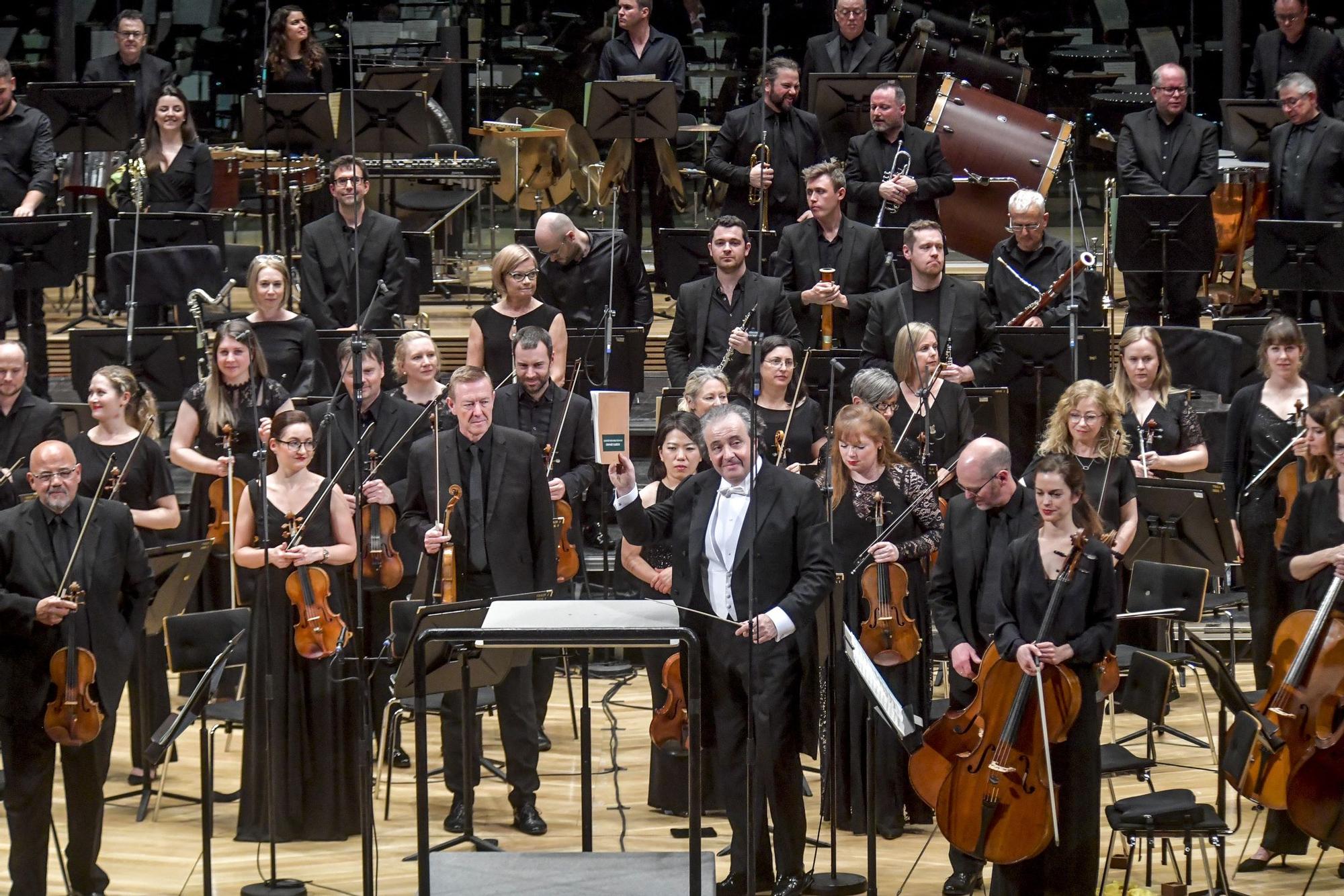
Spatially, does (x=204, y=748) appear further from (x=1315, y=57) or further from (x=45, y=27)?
(x=45, y=27)

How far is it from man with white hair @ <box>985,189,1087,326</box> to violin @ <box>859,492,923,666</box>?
2.21 metres

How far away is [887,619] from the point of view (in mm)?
5402

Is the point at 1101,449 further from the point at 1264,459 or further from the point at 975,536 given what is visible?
the point at 975,536

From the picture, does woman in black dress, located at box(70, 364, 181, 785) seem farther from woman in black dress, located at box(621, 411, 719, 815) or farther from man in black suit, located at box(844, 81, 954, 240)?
man in black suit, located at box(844, 81, 954, 240)

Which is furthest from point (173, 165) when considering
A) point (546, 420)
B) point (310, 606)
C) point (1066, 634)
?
point (1066, 634)

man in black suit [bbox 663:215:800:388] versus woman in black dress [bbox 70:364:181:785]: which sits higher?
man in black suit [bbox 663:215:800:388]

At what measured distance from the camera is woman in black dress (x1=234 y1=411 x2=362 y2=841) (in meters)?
5.54

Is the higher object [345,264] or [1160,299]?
[345,264]

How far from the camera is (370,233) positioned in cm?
765

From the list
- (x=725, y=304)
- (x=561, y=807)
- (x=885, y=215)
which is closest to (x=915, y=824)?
(x=561, y=807)

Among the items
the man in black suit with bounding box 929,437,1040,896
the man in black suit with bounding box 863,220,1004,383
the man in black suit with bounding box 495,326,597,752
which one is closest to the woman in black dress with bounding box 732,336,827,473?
the man in black suit with bounding box 495,326,597,752

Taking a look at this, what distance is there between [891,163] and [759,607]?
11.7 ft

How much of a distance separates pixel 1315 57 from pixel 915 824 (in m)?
5.16

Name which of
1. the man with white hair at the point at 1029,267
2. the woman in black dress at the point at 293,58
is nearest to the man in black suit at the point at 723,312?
the man with white hair at the point at 1029,267
